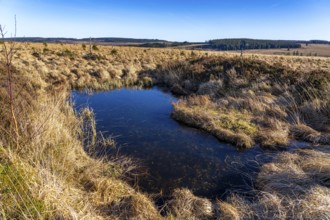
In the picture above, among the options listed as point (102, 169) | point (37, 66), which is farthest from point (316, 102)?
point (37, 66)

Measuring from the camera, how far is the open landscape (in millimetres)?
3857

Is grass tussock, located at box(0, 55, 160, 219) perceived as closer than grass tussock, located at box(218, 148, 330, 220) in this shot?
Yes

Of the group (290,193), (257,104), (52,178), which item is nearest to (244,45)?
(257,104)

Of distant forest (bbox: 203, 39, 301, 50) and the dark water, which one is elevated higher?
distant forest (bbox: 203, 39, 301, 50)

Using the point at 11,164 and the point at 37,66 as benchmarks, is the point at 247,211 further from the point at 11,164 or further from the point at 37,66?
the point at 37,66

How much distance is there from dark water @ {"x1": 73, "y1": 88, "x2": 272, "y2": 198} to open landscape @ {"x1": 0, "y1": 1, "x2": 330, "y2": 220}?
0.03m

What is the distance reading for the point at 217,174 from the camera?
20.2 feet

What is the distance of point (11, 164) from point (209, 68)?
1537 cm

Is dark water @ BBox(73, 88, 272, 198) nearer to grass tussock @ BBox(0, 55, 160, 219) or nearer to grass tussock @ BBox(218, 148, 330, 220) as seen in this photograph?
grass tussock @ BBox(218, 148, 330, 220)

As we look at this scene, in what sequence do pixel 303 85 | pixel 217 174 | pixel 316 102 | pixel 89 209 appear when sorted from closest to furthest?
Result: pixel 89 209
pixel 217 174
pixel 316 102
pixel 303 85

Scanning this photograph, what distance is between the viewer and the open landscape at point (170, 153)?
3.86 metres

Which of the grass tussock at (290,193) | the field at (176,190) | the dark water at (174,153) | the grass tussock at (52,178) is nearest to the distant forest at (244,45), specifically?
the field at (176,190)

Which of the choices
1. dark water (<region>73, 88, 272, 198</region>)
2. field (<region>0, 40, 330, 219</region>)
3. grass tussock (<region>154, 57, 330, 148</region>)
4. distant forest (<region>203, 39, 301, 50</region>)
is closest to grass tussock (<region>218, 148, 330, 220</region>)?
field (<region>0, 40, 330, 219</region>)

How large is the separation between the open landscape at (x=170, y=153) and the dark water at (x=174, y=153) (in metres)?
0.03
